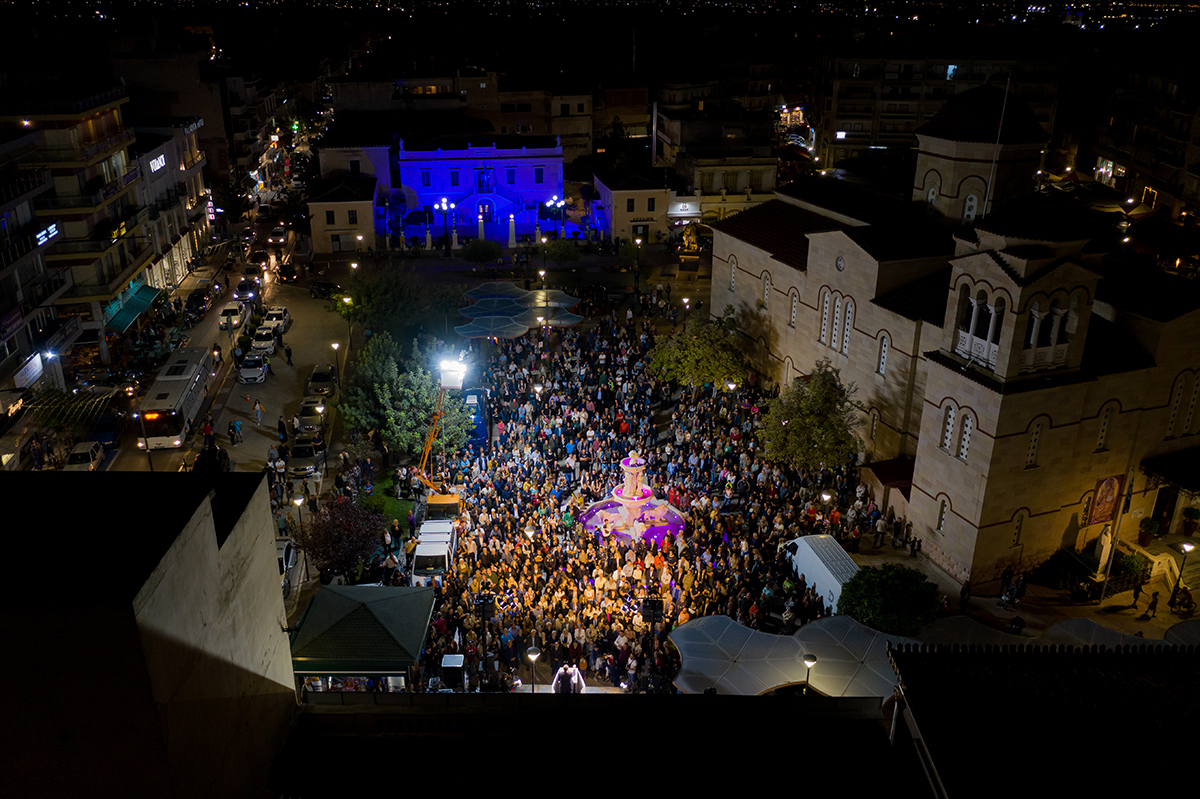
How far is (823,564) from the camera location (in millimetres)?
23000

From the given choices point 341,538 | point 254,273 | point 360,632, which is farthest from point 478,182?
point 360,632

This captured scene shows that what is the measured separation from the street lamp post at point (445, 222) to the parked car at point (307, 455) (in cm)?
2667

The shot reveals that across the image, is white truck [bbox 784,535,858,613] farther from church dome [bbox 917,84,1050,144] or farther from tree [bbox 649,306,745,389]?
church dome [bbox 917,84,1050,144]

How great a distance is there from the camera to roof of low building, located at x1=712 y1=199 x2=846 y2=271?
34.6 metres

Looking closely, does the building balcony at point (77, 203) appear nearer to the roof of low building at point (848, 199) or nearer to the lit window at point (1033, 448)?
the roof of low building at point (848, 199)

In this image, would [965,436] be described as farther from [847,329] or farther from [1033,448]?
[847,329]

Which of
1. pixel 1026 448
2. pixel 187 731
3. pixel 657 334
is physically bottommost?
pixel 657 334

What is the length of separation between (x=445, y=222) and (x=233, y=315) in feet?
59.5

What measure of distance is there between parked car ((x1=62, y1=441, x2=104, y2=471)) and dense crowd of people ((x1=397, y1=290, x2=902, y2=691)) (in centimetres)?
1143

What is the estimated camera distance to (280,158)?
79875 millimetres

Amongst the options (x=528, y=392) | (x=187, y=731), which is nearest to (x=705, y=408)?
(x=528, y=392)

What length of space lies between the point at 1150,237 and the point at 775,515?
3282 cm

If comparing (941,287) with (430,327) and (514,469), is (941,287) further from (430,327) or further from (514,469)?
(430,327)

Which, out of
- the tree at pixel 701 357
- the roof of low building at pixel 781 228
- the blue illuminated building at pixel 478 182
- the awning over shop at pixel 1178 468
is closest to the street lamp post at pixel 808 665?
the awning over shop at pixel 1178 468
